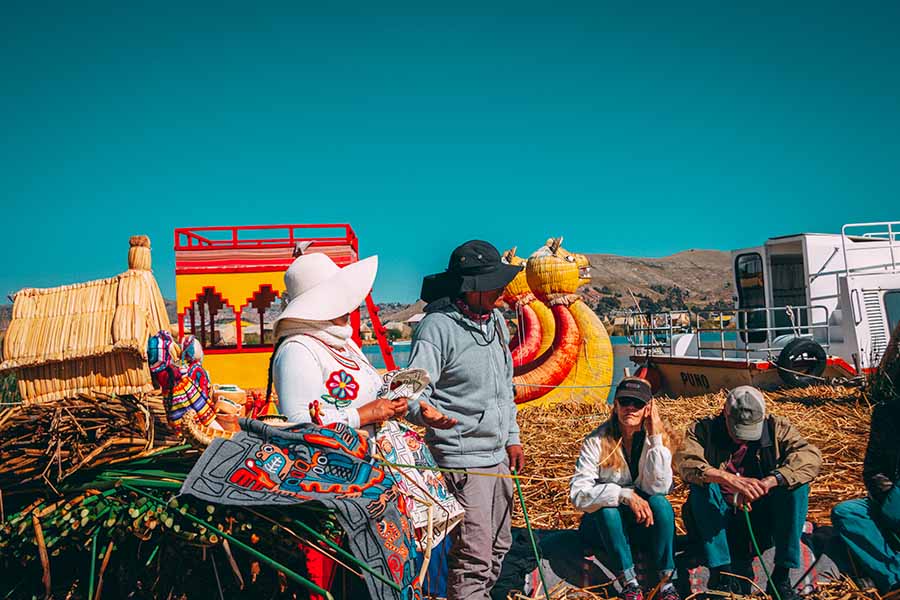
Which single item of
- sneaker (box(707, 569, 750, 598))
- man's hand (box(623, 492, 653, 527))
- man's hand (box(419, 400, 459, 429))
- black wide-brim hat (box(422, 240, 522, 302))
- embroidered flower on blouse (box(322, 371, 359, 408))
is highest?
black wide-brim hat (box(422, 240, 522, 302))

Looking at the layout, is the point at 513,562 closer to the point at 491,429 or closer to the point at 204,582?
the point at 491,429

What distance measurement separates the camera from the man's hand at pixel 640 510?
353 cm

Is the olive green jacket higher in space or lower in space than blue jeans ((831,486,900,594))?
higher

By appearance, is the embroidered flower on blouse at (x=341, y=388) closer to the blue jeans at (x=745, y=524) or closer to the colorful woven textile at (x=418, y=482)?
the colorful woven textile at (x=418, y=482)

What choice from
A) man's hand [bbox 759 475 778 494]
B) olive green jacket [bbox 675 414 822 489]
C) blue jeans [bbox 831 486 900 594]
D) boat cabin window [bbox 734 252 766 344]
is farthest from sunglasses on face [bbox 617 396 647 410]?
boat cabin window [bbox 734 252 766 344]

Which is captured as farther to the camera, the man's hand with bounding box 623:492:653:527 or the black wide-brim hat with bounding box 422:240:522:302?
the man's hand with bounding box 623:492:653:527

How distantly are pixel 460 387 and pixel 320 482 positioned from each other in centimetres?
113

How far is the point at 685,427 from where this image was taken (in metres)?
8.05

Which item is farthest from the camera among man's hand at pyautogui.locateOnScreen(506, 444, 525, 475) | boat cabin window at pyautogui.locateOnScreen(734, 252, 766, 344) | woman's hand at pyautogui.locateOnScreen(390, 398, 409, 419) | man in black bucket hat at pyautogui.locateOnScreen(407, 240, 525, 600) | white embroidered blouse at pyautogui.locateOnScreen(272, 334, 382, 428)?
boat cabin window at pyautogui.locateOnScreen(734, 252, 766, 344)

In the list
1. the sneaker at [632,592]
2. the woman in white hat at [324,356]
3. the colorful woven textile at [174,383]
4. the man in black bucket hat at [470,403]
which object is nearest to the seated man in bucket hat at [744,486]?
the sneaker at [632,592]

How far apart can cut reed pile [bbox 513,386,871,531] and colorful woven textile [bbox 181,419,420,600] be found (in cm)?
80

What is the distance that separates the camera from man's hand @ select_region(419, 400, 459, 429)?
310 centimetres

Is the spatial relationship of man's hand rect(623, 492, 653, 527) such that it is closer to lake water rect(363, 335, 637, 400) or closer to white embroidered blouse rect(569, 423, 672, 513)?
white embroidered blouse rect(569, 423, 672, 513)

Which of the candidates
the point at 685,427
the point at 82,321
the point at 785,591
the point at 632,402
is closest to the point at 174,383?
the point at 632,402
